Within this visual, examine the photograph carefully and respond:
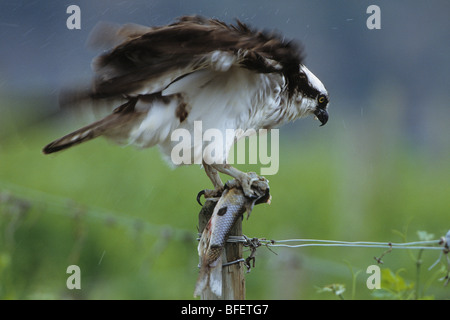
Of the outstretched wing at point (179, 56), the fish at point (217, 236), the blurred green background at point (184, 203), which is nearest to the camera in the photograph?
the fish at point (217, 236)

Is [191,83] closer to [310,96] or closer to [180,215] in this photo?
[310,96]

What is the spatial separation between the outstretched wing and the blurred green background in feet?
0.80

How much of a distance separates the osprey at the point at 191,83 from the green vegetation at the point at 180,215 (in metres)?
0.96

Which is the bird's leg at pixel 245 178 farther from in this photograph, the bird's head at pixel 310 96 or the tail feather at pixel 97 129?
the bird's head at pixel 310 96

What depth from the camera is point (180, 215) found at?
4562 millimetres

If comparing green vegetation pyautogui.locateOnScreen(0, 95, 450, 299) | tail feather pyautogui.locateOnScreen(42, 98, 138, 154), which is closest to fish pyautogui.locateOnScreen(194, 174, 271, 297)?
tail feather pyautogui.locateOnScreen(42, 98, 138, 154)

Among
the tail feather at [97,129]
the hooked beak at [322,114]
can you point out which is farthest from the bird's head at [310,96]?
the tail feather at [97,129]

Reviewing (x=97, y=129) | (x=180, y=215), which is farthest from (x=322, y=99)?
(x=180, y=215)

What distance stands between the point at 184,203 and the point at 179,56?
2686 mm

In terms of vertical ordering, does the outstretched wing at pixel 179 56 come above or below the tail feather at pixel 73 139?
above

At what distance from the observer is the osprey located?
2123 millimetres

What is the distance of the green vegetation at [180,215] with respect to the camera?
3.81 m

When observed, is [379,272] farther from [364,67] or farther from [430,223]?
[364,67]
